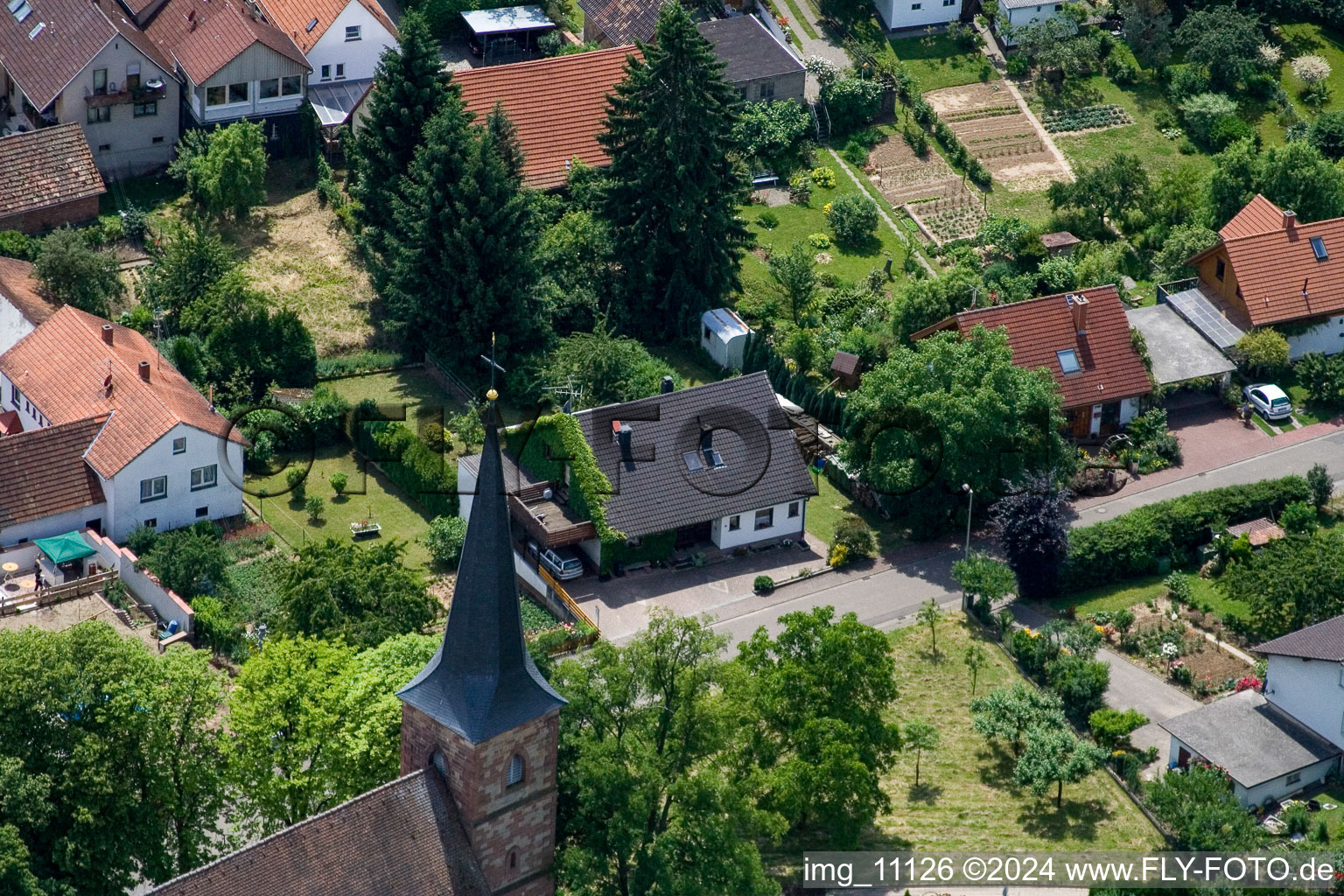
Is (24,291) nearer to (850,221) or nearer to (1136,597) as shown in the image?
(850,221)

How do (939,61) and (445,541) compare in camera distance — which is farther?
(939,61)

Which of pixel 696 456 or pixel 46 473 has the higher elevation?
pixel 46 473

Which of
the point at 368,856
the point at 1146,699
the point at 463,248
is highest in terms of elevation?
the point at 463,248

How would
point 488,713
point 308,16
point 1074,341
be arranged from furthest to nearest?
1. point 308,16
2. point 1074,341
3. point 488,713

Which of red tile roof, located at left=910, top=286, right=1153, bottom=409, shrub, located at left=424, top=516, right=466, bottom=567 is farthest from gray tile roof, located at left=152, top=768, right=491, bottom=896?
red tile roof, located at left=910, top=286, right=1153, bottom=409

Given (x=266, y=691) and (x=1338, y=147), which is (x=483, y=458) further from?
(x=1338, y=147)

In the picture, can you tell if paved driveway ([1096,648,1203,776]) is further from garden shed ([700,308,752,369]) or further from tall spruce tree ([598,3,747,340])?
tall spruce tree ([598,3,747,340])

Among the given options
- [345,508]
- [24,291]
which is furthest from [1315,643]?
[24,291]
